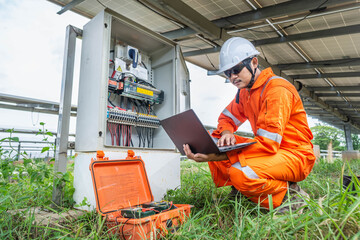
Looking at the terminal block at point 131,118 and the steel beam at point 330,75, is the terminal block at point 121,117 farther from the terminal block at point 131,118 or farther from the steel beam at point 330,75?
the steel beam at point 330,75

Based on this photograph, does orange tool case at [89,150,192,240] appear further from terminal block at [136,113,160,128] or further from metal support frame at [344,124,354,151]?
metal support frame at [344,124,354,151]

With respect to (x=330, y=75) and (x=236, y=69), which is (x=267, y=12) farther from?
(x=330, y=75)

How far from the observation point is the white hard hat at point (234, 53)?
1.92 m

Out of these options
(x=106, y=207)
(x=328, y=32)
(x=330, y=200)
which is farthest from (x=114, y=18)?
(x=328, y=32)

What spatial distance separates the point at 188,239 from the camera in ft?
3.57

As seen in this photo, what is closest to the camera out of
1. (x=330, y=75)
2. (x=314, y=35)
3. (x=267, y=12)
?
(x=267, y=12)

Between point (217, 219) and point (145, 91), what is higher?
point (145, 91)

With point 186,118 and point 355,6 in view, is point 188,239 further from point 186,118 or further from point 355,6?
point 355,6

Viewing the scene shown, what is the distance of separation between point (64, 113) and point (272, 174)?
1659mm

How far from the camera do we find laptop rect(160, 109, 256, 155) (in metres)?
1.54

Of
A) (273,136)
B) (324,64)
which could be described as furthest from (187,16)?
(324,64)

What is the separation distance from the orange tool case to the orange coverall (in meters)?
0.44

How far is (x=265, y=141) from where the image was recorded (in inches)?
63.4

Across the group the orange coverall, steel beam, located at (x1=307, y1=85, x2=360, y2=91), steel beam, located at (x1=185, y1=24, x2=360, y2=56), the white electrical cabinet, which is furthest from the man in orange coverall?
steel beam, located at (x1=307, y1=85, x2=360, y2=91)
